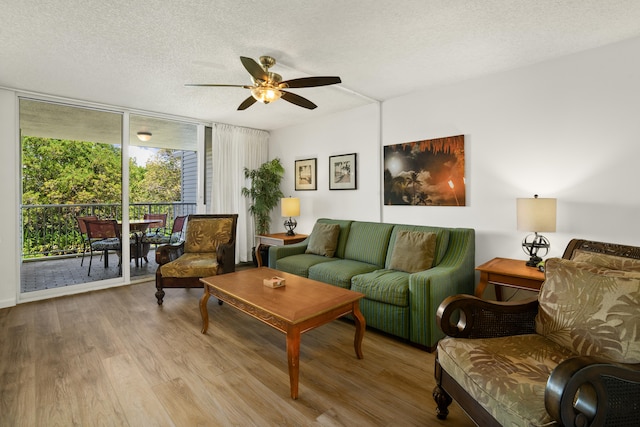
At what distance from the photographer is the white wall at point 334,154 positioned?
424 cm

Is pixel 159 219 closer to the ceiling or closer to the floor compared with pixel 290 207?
closer to the floor

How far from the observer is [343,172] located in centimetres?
461

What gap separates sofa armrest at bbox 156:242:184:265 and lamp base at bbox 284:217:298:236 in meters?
1.71

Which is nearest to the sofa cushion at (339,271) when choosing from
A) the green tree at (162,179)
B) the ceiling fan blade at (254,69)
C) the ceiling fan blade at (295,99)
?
the ceiling fan blade at (295,99)

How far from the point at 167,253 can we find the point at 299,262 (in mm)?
1582

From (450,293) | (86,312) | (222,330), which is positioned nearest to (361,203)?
(450,293)

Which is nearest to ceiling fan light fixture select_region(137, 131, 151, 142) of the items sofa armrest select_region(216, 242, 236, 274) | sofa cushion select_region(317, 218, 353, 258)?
sofa armrest select_region(216, 242, 236, 274)

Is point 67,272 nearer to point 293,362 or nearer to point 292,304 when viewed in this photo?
point 292,304

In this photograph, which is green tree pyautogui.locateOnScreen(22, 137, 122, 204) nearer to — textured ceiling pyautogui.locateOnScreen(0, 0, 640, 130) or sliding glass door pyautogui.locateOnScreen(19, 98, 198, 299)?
sliding glass door pyautogui.locateOnScreen(19, 98, 198, 299)

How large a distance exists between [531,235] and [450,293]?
1033 millimetres

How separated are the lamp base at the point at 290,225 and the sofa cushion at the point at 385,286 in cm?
222

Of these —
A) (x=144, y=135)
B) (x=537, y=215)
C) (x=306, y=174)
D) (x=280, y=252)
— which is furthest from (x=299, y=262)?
(x=144, y=135)

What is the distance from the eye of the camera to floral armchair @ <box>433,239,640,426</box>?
1.06m

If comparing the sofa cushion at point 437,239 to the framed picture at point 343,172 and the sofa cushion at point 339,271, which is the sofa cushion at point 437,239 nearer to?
the sofa cushion at point 339,271
